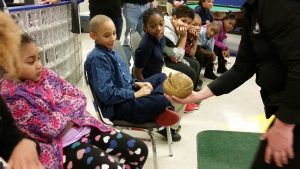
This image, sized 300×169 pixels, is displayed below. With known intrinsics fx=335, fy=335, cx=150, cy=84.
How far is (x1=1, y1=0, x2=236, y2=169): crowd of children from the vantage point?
4.67 feet

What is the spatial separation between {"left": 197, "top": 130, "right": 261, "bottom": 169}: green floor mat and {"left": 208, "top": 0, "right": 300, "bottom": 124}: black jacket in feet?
4.05

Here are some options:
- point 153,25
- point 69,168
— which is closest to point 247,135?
point 153,25

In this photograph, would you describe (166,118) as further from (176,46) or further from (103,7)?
(103,7)

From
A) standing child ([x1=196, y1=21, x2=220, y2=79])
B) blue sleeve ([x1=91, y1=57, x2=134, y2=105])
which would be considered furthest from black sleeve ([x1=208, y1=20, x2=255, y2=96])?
standing child ([x1=196, y1=21, x2=220, y2=79])

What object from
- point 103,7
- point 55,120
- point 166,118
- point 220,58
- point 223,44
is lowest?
point 220,58

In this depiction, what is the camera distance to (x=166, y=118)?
6.64 feet

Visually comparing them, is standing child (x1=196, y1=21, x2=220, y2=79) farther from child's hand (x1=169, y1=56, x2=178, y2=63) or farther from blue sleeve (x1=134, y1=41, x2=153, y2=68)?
blue sleeve (x1=134, y1=41, x2=153, y2=68)

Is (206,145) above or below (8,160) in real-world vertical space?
below

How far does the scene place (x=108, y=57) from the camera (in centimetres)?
198

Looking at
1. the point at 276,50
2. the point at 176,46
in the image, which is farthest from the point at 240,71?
the point at 176,46

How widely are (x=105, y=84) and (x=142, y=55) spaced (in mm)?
669

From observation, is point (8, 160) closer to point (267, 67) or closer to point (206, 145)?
point (267, 67)

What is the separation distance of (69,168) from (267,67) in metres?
0.94

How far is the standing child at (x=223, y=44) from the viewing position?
459 cm
